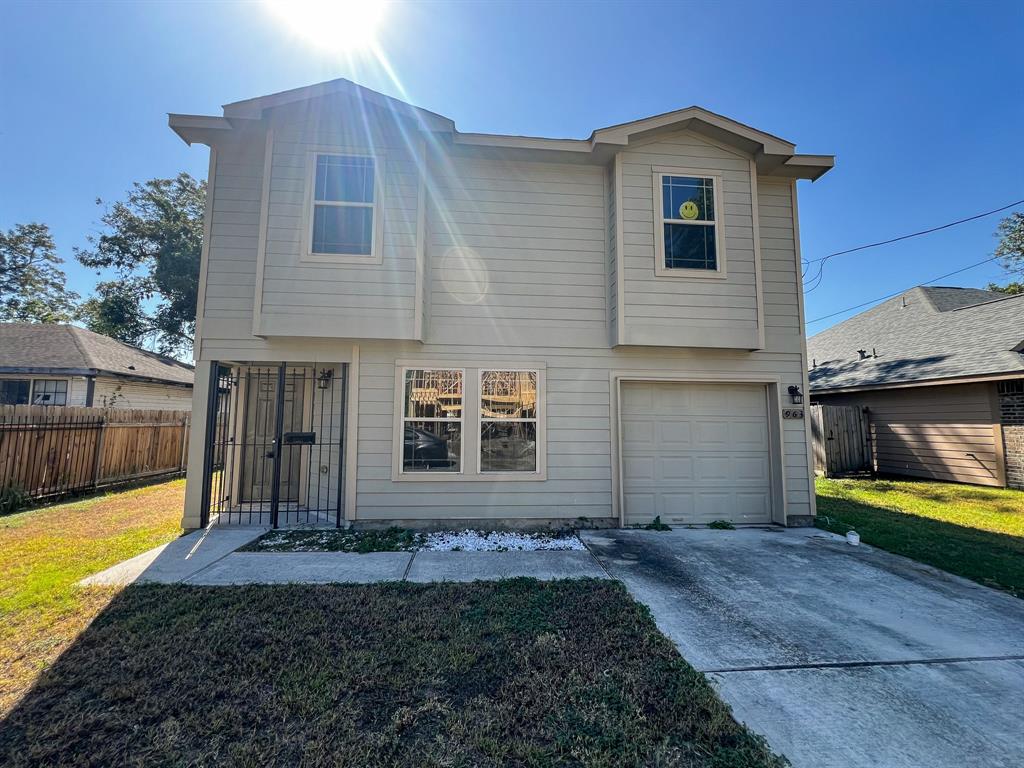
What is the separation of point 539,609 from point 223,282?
6.07 meters

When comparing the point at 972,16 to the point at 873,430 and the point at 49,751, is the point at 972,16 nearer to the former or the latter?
the point at 873,430

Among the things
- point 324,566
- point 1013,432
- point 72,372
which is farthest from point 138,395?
point 1013,432

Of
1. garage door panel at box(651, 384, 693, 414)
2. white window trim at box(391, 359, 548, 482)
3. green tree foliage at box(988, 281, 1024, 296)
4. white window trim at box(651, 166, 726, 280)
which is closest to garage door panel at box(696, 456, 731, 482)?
garage door panel at box(651, 384, 693, 414)

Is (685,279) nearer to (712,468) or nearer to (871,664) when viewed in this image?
(712,468)

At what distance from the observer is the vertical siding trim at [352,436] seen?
6.04 m

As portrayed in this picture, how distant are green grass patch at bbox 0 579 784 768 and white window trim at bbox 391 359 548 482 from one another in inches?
100

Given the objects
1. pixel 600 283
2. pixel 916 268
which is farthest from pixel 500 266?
pixel 916 268

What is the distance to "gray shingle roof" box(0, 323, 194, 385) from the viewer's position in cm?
1117

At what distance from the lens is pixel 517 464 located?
6.29 meters

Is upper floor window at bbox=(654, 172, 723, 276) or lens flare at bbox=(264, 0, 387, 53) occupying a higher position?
lens flare at bbox=(264, 0, 387, 53)

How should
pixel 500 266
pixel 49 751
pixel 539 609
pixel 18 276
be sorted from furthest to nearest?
1. pixel 18 276
2. pixel 500 266
3. pixel 539 609
4. pixel 49 751

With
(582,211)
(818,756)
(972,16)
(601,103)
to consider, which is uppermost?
(972,16)

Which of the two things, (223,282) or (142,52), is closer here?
(223,282)

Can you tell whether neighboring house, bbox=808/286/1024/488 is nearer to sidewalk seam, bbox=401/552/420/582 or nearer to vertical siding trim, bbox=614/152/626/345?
vertical siding trim, bbox=614/152/626/345
